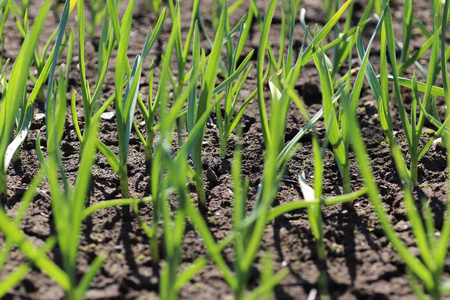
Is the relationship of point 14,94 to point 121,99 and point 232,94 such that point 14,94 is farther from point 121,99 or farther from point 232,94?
point 232,94

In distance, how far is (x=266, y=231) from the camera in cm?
132

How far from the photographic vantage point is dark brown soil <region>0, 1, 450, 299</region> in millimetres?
1157

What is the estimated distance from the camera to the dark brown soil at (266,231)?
1157 mm

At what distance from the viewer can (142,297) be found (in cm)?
113

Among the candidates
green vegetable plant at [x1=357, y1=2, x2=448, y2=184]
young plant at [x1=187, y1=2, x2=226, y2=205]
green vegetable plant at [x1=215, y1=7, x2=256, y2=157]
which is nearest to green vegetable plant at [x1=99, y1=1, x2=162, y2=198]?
young plant at [x1=187, y1=2, x2=226, y2=205]

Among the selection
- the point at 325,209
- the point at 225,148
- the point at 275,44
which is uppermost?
the point at 275,44

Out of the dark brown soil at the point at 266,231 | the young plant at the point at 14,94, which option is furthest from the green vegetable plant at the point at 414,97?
the young plant at the point at 14,94

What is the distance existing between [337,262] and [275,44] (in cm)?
127

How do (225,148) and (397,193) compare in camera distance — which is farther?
(225,148)

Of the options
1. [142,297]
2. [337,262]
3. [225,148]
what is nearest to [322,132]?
[225,148]

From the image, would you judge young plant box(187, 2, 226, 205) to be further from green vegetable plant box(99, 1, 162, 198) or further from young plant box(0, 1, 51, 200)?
young plant box(0, 1, 51, 200)

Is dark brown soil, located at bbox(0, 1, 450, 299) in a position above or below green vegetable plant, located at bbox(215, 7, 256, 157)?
below

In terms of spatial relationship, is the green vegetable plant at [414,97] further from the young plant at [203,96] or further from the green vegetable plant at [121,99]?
the green vegetable plant at [121,99]

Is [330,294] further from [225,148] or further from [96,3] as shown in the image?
[96,3]
